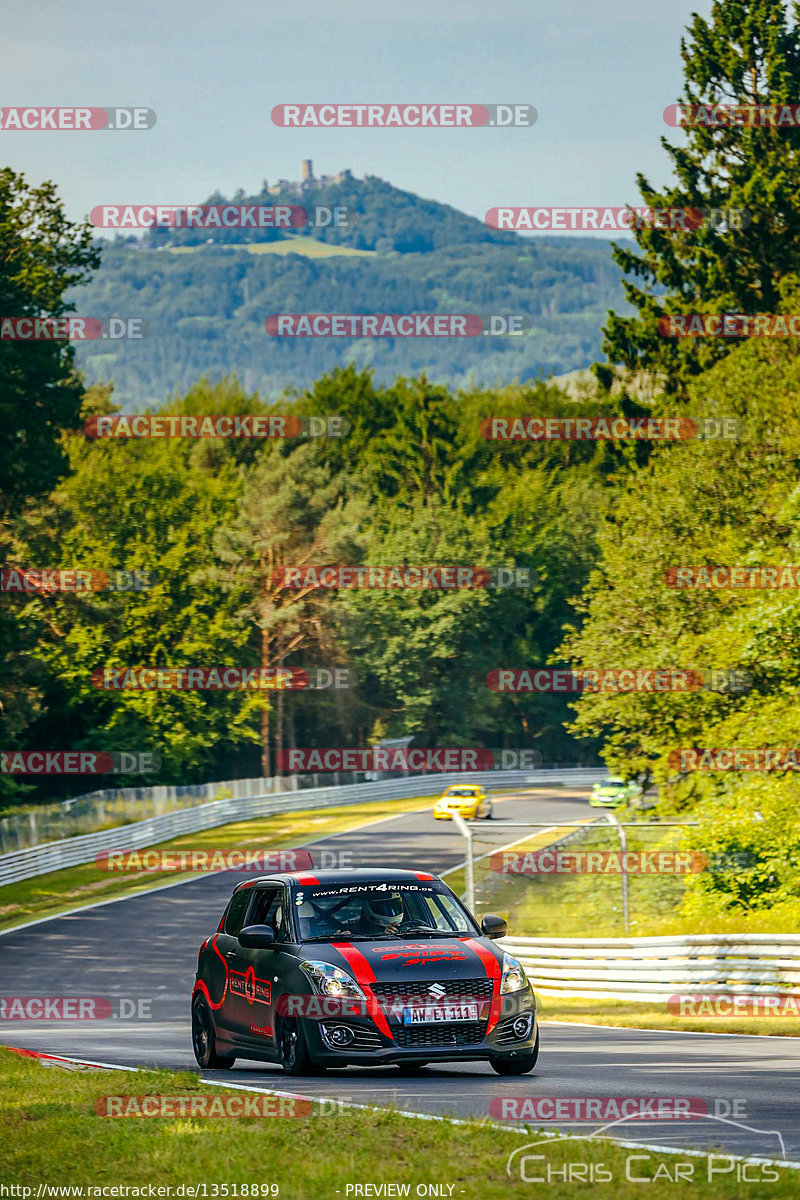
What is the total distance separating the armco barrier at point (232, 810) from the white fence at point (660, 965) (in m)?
21.4

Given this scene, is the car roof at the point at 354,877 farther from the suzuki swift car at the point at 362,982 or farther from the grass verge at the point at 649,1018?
the grass verge at the point at 649,1018

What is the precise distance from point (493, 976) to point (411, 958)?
0.59 meters

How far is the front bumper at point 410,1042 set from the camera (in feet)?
35.8

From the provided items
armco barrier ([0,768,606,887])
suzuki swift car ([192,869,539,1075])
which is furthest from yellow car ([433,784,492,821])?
suzuki swift car ([192,869,539,1075])

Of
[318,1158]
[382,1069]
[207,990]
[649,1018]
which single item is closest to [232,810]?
[649,1018]

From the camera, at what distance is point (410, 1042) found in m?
10.9

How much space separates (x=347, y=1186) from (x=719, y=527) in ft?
107

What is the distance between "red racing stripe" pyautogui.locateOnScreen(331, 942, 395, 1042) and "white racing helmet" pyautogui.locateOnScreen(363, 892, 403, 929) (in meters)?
0.67

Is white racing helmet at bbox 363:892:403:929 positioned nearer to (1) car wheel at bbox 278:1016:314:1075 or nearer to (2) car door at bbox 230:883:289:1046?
(2) car door at bbox 230:883:289:1046

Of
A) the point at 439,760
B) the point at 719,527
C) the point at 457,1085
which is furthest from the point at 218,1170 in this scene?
the point at 439,760

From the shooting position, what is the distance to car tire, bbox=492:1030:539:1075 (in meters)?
11.4

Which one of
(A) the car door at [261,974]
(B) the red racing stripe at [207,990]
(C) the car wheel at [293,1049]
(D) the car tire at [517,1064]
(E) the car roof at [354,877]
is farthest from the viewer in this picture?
(B) the red racing stripe at [207,990]

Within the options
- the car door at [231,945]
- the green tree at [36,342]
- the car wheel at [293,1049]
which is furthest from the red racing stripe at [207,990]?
the green tree at [36,342]

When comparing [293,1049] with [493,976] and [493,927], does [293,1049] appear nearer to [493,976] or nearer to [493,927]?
[493,976]
